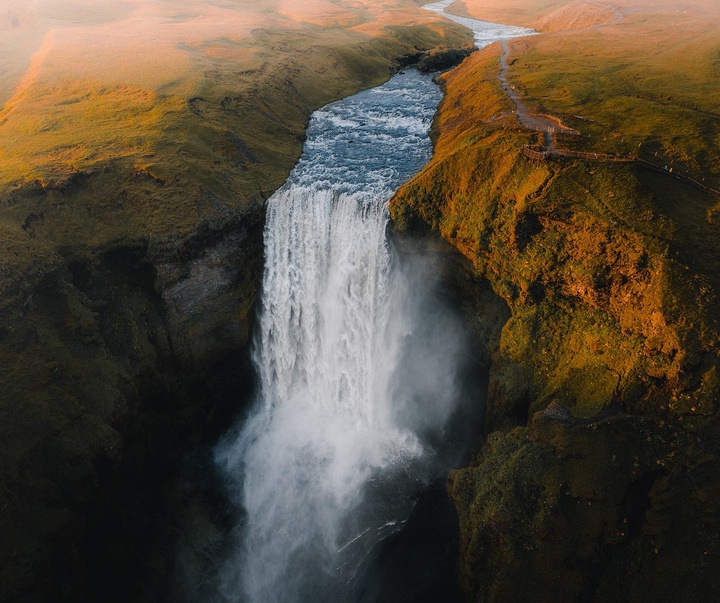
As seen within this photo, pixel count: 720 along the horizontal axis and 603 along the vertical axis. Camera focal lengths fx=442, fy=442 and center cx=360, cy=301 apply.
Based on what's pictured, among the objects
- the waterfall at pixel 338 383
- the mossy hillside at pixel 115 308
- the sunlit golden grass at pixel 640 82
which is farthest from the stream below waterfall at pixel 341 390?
the sunlit golden grass at pixel 640 82

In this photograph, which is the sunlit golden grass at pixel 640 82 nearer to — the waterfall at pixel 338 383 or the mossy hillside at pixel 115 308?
the waterfall at pixel 338 383

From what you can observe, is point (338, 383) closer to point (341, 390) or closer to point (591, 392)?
point (341, 390)

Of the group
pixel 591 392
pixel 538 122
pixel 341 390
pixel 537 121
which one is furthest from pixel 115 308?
pixel 537 121

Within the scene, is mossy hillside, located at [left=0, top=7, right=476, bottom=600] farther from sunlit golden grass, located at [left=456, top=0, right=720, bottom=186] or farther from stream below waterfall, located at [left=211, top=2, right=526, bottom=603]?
sunlit golden grass, located at [left=456, top=0, right=720, bottom=186]

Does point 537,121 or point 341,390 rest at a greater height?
point 537,121

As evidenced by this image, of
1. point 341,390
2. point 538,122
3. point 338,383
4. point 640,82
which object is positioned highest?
point 640,82

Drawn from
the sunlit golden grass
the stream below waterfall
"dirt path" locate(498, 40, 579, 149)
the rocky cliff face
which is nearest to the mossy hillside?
the stream below waterfall
